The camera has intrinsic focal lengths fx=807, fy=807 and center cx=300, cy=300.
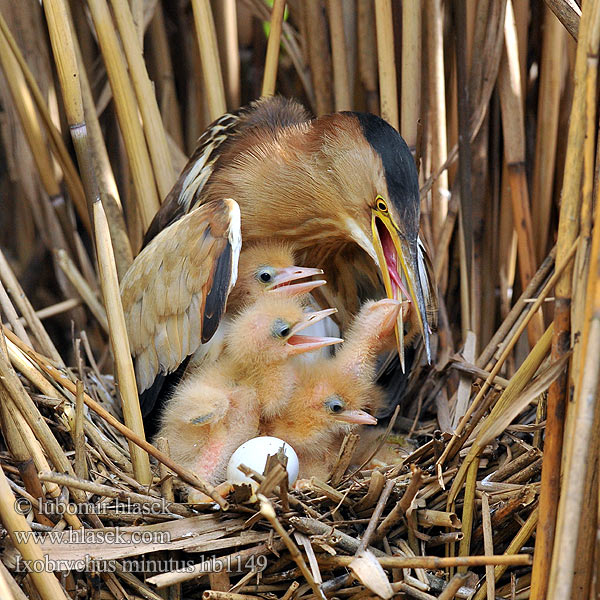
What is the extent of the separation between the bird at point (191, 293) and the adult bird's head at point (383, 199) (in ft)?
0.55

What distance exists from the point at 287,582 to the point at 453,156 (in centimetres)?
128

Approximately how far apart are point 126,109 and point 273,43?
437mm

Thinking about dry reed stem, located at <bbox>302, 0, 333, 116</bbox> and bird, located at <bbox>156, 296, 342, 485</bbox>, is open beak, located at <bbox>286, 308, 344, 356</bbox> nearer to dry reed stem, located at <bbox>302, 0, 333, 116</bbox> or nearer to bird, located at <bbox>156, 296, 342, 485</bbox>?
bird, located at <bbox>156, 296, 342, 485</bbox>

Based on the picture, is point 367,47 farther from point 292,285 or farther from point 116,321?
point 116,321

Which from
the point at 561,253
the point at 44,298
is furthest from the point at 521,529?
the point at 44,298

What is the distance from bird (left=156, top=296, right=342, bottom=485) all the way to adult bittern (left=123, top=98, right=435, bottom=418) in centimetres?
10

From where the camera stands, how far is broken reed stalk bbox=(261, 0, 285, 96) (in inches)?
83.7

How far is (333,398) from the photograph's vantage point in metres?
1.93

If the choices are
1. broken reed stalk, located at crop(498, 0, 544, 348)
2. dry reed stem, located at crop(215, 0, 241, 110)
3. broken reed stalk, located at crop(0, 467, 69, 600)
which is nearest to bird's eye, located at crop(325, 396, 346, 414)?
broken reed stalk, located at crop(498, 0, 544, 348)

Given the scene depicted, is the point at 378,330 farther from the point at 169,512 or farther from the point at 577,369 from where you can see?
the point at 577,369

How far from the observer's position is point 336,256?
2297 mm

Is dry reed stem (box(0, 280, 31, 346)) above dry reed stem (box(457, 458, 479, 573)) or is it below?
above

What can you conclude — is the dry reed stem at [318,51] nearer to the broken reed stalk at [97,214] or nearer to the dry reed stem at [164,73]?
the dry reed stem at [164,73]

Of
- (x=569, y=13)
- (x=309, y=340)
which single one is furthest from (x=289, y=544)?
(x=569, y=13)
